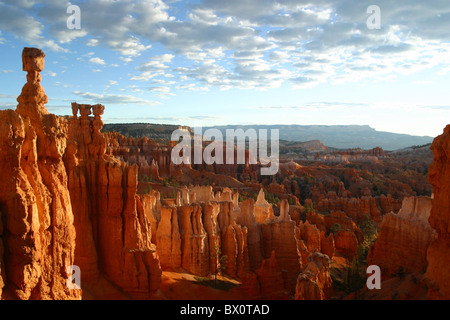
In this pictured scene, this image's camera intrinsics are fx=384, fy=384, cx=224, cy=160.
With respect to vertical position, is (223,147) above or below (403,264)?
above

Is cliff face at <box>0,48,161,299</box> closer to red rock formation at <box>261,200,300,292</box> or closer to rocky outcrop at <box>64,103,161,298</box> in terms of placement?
rocky outcrop at <box>64,103,161,298</box>

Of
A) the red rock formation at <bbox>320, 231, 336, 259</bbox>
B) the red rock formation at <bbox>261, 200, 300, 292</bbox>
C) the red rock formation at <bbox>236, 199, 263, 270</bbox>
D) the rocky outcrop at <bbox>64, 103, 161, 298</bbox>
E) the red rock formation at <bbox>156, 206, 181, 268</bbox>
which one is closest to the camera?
the rocky outcrop at <bbox>64, 103, 161, 298</bbox>

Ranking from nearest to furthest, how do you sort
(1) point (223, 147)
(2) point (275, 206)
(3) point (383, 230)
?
(3) point (383, 230)
(2) point (275, 206)
(1) point (223, 147)

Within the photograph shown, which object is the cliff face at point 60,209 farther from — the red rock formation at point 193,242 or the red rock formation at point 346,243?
the red rock formation at point 346,243

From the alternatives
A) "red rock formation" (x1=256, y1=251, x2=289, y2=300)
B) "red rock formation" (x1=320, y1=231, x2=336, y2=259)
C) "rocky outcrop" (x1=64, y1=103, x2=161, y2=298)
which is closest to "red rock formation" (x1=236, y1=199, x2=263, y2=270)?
"red rock formation" (x1=256, y1=251, x2=289, y2=300)

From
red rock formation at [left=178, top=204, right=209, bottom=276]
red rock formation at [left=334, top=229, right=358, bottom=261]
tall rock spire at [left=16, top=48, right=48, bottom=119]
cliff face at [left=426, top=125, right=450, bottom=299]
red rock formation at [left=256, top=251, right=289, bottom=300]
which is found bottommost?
red rock formation at [left=334, top=229, right=358, bottom=261]

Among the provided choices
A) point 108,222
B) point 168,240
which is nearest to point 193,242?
point 168,240

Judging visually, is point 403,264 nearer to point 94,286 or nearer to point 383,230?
point 383,230
